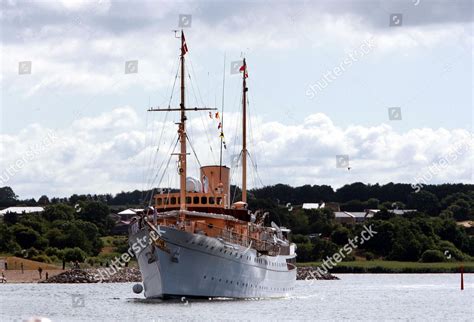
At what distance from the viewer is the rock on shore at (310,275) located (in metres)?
182

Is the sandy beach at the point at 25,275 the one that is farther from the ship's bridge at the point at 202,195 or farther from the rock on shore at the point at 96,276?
the ship's bridge at the point at 202,195

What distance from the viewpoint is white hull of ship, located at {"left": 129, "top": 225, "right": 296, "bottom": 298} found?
297 feet

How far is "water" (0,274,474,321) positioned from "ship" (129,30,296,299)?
1.30 metres

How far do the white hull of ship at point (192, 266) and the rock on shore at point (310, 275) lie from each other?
84.8 metres

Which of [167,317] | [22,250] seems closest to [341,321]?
[167,317]

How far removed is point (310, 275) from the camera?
608 feet

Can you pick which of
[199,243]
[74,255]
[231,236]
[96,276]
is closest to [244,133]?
[231,236]

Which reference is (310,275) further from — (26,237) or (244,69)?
(244,69)

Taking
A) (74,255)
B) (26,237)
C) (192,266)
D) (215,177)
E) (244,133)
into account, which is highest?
(244,133)

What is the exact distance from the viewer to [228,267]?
3701 inches

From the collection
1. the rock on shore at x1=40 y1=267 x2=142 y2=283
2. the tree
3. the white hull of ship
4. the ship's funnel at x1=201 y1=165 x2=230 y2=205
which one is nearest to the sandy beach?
the rock on shore at x1=40 y1=267 x2=142 y2=283

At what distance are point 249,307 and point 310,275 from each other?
313 ft

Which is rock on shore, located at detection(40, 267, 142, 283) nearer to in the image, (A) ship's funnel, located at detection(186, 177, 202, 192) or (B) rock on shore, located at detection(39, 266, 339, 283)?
(B) rock on shore, located at detection(39, 266, 339, 283)

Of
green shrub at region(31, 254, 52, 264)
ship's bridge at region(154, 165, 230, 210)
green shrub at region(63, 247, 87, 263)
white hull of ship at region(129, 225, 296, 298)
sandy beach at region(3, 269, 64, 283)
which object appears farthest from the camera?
green shrub at region(63, 247, 87, 263)
